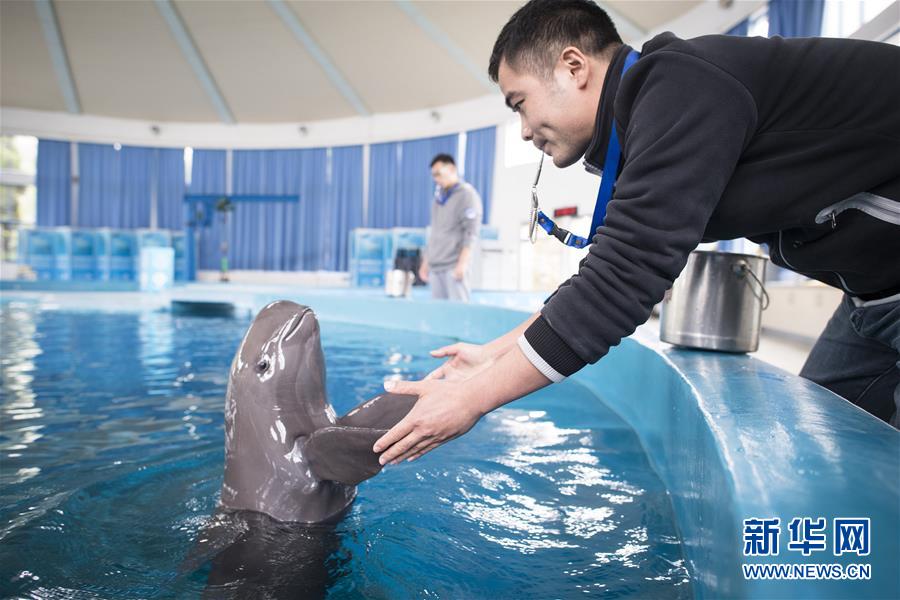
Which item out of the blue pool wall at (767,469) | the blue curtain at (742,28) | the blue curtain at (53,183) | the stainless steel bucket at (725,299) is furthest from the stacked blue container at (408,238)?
the blue pool wall at (767,469)

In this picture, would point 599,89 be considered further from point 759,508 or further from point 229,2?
point 229,2

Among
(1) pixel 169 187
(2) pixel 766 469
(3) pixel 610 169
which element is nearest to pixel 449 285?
(3) pixel 610 169

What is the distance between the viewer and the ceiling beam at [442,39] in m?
11.8

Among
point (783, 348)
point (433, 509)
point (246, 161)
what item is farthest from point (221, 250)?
point (433, 509)

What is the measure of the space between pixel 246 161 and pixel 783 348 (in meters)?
15.8

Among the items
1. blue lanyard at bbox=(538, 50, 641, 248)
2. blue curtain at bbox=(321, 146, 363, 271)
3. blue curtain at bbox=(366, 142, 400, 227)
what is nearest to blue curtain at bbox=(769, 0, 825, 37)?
blue lanyard at bbox=(538, 50, 641, 248)

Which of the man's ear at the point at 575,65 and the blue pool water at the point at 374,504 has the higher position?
the man's ear at the point at 575,65

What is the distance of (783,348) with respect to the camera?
4203 millimetres

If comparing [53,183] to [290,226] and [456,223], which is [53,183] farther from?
[456,223]

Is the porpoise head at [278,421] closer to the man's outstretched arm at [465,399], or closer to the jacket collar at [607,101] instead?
the man's outstretched arm at [465,399]

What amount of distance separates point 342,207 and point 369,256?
2.87 meters

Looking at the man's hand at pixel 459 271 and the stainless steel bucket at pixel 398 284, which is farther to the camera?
the stainless steel bucket at pixel 398 284

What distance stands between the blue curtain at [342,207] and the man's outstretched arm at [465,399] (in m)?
15.7

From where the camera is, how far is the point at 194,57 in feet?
47.0
